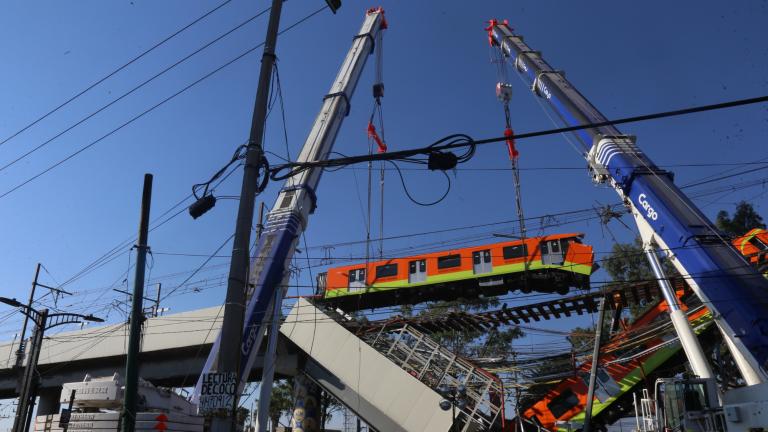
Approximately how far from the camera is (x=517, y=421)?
18.1 meters

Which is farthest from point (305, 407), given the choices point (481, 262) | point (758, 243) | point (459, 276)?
point (758, 243)

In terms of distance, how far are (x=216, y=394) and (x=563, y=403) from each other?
14.1 metres

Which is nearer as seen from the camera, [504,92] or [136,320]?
[136,320]

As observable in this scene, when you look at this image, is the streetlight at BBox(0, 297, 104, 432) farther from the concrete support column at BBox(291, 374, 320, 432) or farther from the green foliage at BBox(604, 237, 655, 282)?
the green foliage at BBox(604, 237, 655, 282)

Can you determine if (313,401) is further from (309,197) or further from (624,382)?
(624,382)

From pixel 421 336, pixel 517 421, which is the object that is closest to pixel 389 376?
pixel 421 336

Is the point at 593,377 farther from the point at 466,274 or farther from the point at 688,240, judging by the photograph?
the point at 466,274

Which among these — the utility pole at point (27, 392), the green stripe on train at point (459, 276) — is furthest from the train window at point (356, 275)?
the utility pole at point (27, 392)

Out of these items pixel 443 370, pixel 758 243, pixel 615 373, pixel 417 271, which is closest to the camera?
pixel 758 243

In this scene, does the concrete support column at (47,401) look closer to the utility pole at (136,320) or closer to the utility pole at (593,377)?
the utility pole at (136,320)

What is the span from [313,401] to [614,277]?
24.6m

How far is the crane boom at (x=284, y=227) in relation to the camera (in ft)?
47.2

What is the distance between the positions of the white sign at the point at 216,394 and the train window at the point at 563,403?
13873 millimetres

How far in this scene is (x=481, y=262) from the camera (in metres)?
29.3
